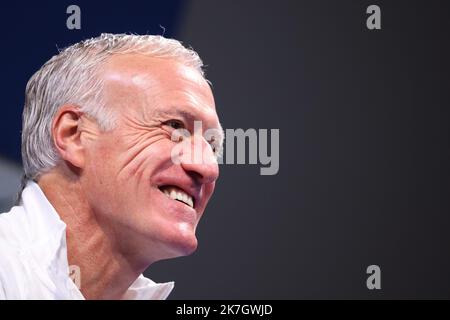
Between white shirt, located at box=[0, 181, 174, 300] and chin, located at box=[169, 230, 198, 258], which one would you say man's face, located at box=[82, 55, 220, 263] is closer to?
chin, located at box=[169, 230, 198, 258]

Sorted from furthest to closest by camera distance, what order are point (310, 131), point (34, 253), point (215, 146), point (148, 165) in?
point (310, 131) → point (215, 146) → point (148, 165) → point (34, 253)

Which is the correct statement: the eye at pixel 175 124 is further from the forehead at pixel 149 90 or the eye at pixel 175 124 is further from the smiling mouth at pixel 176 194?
the smiling mouth at pixel 176 194

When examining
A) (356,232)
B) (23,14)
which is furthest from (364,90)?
(23,14)

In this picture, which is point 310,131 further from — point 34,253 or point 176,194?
point 34,253

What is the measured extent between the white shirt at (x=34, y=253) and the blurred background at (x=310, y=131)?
1.28 feet

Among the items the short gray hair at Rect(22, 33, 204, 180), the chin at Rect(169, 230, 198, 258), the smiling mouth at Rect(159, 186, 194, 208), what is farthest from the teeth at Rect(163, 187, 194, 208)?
the short gray hair at Rect(22, 33, 204, 180)

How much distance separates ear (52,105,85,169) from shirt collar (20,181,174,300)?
0.37ft

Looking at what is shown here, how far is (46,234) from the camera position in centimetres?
168

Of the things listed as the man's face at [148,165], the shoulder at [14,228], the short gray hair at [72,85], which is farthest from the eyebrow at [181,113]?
the shoulder at [14,228]

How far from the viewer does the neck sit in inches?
70.2

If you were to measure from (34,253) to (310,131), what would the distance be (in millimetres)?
898

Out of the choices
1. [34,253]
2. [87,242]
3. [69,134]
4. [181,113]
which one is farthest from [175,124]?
[34,253]

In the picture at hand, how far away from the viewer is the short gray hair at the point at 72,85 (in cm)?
183
